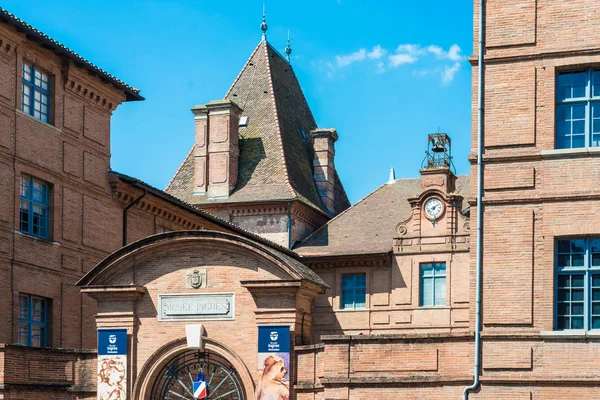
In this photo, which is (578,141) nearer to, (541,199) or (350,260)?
(541,199)

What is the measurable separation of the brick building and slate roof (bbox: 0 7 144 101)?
6 centimetres

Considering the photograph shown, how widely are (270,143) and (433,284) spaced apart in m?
11.8

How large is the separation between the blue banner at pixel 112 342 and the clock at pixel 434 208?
24.2m

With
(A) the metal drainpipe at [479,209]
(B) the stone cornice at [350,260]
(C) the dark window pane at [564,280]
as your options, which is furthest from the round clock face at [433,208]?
(C) the dark window pane at [564,280]

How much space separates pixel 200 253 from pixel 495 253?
6.68m

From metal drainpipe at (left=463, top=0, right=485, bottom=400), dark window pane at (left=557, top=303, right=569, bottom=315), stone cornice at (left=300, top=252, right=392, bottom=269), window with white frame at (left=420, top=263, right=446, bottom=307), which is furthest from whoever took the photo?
stone cornice at (left=300, top=252, right=392, bottom=269)

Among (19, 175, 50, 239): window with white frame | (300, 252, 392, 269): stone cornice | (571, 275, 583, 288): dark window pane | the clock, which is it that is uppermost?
the clock

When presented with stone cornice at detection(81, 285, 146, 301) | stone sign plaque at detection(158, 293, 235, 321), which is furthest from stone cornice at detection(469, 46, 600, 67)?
stone cornice at detection(81, 285, 146, 301)

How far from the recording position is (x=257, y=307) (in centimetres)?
2638

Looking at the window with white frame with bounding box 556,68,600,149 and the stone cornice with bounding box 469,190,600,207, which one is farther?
the window with white frame with bounding box 556,68,600,149

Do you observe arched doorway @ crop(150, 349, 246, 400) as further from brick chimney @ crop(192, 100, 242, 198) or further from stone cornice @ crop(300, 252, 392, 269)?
brick chimney @ crop(192, 100, 242, 198)

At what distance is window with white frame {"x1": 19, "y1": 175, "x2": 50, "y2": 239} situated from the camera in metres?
32.1

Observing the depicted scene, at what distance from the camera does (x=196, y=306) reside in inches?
1057

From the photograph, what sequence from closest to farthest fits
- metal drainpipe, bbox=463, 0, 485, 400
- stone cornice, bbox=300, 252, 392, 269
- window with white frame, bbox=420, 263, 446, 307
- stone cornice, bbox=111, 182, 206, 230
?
metal drainpipe, bbox=463, 0, 485, 400, stone cornice, bbox=111, 182, 206, 230, window with white frame, bbox=420, 263, 446, 307, stone cornice, bbox=300, 252, 392, 269
